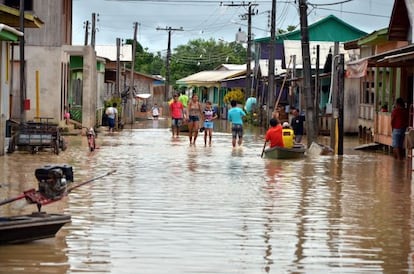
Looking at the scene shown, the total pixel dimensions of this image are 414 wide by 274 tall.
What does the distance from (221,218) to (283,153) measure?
11.3 metres

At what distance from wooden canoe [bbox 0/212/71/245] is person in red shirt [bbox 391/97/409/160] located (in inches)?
645

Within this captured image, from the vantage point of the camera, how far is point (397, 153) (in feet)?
83.8

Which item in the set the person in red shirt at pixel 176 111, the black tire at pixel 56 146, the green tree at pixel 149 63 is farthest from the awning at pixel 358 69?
the green tree at pixel 149 63

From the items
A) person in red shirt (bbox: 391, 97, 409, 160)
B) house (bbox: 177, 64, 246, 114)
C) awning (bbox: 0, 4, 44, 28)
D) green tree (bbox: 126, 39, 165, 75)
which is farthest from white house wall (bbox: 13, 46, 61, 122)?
green tree (bbox: 126, 39, 165, 75)

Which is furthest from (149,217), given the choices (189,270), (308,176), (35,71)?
(35,71)

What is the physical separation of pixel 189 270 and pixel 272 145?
606 inches

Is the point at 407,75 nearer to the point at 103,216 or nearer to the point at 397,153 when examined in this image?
the point at 397,153

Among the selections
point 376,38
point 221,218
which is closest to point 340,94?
point 376,38

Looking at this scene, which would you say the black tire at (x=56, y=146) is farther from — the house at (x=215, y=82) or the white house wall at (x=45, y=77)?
the house at (x=215, y=82)

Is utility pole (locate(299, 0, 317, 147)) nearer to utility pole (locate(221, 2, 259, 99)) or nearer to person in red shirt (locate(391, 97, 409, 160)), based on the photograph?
person in red shirt (locate(391, 97, 409, 160))

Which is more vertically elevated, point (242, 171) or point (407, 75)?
point (407, 75)

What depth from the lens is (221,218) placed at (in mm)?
12602

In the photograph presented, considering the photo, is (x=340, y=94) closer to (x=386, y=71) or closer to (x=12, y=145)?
(x=386, y=71)

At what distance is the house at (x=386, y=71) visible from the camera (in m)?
26.1
